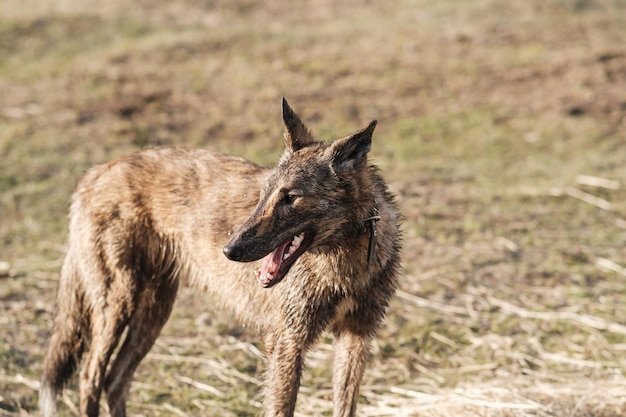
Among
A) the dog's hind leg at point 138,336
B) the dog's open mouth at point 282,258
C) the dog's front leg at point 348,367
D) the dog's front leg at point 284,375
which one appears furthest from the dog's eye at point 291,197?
the dog's hind leg at point 138,336

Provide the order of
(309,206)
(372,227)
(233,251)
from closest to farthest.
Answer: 1. (233,251)
2. (309,206)
3. (372,227)

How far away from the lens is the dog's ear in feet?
14.6

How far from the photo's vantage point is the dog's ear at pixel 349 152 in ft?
14.6

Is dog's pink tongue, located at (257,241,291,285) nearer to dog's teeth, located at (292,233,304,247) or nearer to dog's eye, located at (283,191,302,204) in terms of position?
dog's teeth, located at (292,233,304,247)

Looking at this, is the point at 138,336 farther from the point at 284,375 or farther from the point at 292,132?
the point at 292,132

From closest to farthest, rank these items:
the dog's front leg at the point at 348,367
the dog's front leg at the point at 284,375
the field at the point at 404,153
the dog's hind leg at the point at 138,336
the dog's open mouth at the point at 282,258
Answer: the dog's open mouth at the point at 282,258
the dog's front leg at the point at 284,375
the dog's front leg at the point at 348,367
the dog's hind leg at the point at 138,336
the field at the point at 404,153

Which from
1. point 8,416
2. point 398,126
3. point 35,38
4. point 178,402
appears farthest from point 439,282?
point 35,38

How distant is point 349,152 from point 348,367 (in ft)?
4.79

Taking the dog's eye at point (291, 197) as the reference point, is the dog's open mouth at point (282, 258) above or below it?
below

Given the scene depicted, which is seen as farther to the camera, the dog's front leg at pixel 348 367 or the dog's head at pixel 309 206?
the dog's front leg at pixel 348 367

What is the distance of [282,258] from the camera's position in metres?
4.47

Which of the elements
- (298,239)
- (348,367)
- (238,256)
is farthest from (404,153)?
(238,256)

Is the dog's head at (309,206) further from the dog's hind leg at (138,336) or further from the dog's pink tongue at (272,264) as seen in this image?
the dog's hind leg at (138,336)

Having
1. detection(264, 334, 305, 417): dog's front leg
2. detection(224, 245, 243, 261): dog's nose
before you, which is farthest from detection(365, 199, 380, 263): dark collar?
detection(224, 245, 243, 261): dog's nose
